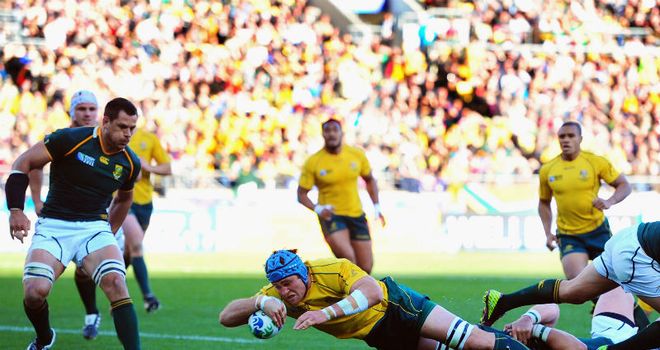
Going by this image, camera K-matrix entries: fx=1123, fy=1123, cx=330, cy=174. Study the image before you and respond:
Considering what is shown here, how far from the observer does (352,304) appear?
7.61 m

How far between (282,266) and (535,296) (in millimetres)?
2428

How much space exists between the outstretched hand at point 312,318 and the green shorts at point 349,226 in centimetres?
→ 747

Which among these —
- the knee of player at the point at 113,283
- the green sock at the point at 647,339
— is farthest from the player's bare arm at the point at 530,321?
the knee of player at the point at 113,283

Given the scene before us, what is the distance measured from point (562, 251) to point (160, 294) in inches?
271

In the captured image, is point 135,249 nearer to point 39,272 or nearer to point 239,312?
point 39,272

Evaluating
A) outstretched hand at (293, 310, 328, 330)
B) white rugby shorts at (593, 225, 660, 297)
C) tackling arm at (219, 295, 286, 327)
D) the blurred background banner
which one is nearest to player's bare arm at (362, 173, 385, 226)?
white rugby shorts at (593, 225, 660, 297)

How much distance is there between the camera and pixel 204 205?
24469 mm

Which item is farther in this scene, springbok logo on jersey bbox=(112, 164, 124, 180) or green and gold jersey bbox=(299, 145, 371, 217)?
green and gold jersey bbox=(299, 145, 371, 217)

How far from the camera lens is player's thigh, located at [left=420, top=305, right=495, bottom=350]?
26.3ft

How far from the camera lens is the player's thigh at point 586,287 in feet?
27.8

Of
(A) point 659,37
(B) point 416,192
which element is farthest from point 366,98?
(A) point 659,37

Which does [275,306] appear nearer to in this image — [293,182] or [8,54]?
[293,182]

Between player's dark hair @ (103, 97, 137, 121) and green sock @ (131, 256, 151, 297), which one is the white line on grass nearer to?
green sock @ (131, 256, 151, 297)

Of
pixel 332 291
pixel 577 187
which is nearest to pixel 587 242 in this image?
pixel 577 187
